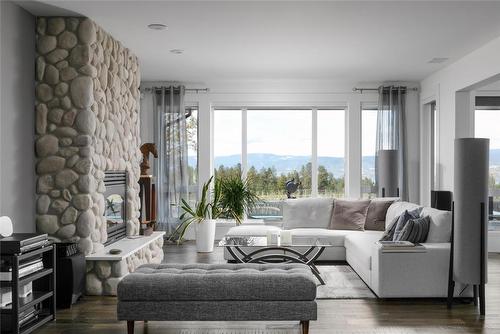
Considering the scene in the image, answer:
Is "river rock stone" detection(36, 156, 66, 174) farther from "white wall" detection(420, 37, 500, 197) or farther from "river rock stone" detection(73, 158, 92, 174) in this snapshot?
"white wall" detection(420, 37, 500, 197)

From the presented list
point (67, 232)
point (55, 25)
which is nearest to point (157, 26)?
point (55, 25)

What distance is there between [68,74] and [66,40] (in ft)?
1.08

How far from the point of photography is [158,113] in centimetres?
898

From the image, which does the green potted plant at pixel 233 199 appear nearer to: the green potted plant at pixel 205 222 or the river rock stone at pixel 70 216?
the green potted plant at pixel 205 222

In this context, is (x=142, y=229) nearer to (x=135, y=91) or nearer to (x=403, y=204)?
(x=135, y=91)

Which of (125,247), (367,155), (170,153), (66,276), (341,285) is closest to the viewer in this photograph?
(66,276)

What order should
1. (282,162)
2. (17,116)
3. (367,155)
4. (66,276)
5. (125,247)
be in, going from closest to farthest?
(66,276), (17,116), (125,247), (367,155), (282,162)

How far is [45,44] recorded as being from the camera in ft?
16.9

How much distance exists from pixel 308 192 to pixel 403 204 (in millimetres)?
2815

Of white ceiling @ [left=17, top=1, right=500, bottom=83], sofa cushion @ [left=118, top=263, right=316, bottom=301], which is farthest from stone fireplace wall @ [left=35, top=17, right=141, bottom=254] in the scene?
sofa cushion @ [left=118, top=263, right=316, bottom=301]

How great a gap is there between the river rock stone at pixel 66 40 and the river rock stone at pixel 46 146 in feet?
2.85

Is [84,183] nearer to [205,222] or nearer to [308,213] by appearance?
[205,222]

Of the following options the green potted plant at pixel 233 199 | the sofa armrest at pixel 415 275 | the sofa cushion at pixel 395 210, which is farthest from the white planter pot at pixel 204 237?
the sofa armrest at pixel 415 275

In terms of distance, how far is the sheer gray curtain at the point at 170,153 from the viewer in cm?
895
